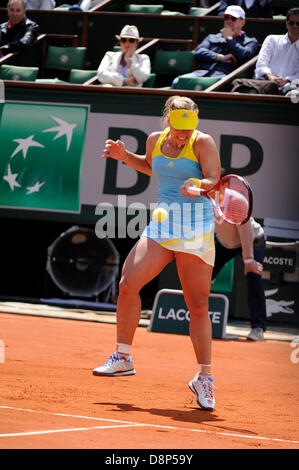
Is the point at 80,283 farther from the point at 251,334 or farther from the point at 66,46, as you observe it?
the point at 66,46

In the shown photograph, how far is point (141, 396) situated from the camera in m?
5.17

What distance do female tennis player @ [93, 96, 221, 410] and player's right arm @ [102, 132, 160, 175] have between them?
14cm

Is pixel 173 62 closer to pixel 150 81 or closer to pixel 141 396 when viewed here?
pixel 150 81

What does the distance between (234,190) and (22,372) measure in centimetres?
200

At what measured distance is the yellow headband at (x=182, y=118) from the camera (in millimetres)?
4922

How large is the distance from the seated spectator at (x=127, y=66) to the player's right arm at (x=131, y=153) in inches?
217

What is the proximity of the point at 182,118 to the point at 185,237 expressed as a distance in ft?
2.35

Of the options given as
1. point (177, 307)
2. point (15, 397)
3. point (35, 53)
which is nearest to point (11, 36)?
point (35, 53)

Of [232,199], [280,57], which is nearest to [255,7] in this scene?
[280,57]

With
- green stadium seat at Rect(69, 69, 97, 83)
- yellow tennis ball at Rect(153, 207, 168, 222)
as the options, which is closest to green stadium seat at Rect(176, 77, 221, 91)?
green stadium seat at Rect(69, 69, 97, 83)

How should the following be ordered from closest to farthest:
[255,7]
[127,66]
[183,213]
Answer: [183,213], [127,66], [255,7]

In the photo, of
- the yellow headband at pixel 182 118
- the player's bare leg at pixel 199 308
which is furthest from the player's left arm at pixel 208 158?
the player's bare leg at pixel 199 308

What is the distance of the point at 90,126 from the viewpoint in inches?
418

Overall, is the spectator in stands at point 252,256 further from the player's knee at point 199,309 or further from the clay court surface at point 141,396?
the player's knee at point 199,309
